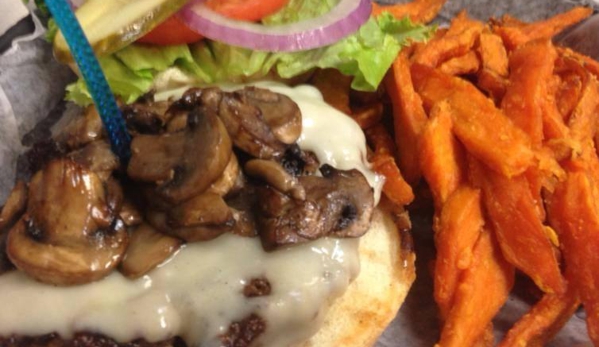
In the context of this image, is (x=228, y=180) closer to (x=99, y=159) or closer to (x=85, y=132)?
(x=99, y=159)

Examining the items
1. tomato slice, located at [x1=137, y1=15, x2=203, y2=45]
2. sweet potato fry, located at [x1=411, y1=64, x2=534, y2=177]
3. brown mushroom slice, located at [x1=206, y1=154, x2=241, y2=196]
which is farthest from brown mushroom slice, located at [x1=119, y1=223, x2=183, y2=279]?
sweet potato fry, located at [x1=411, y1=64, x2=534, y2=177]

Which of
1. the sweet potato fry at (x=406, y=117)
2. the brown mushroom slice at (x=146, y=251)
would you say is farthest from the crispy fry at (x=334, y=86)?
the brown mushroom slice at (x=146, y=251)

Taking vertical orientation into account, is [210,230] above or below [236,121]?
below

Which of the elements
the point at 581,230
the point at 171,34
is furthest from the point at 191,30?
the point at 581,230

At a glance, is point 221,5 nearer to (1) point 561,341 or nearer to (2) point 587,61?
(2) point 587,61

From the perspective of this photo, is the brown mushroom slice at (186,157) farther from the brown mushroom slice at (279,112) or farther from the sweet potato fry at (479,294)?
the sweet potato fry at (479,294)

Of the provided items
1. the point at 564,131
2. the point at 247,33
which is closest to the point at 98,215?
the point at 247,33
